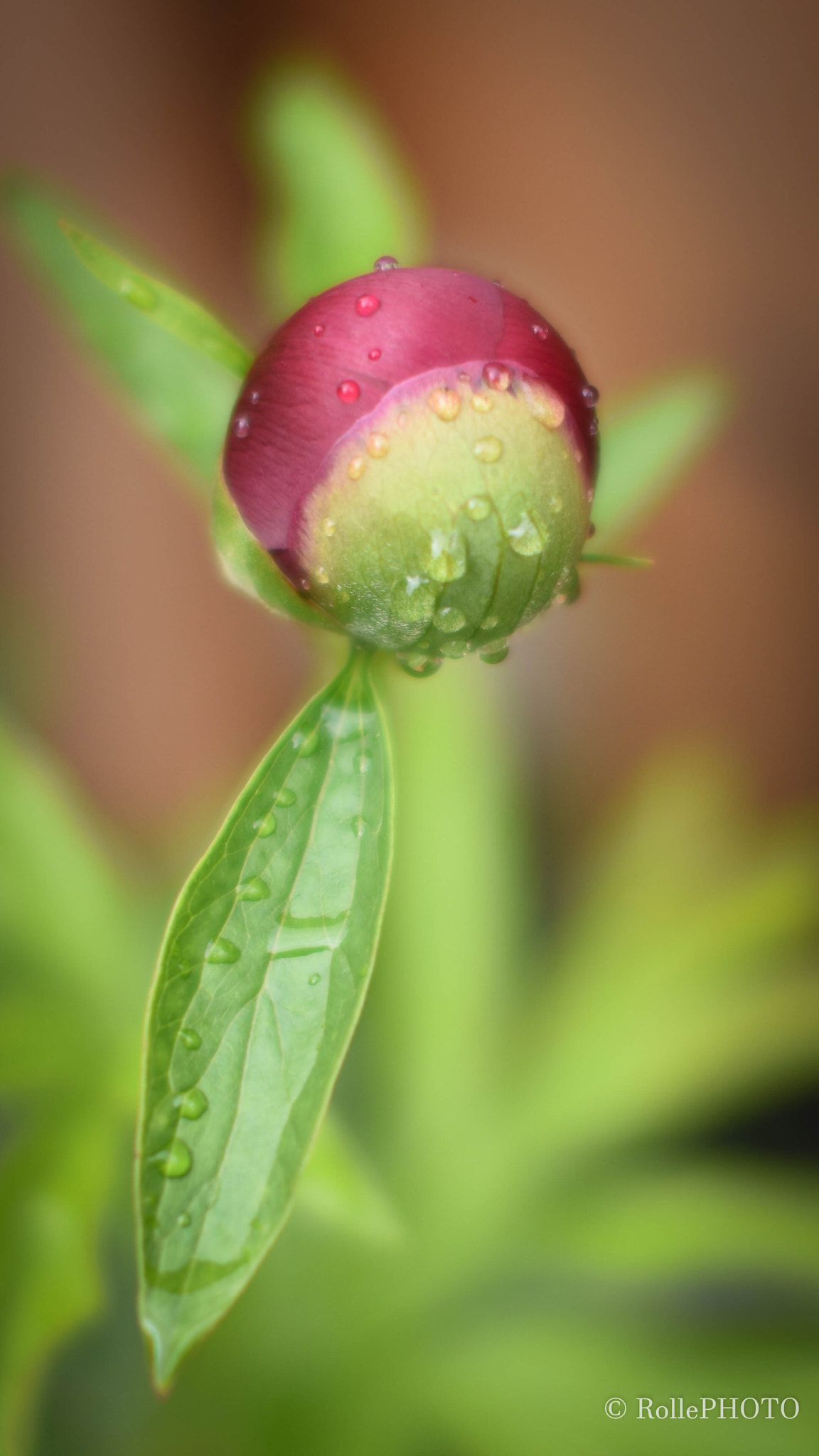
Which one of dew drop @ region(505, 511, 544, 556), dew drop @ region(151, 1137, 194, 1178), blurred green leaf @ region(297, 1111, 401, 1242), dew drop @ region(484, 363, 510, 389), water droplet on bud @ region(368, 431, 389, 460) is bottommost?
blurred green leaf @ region(297, 1111, 401, 1242)

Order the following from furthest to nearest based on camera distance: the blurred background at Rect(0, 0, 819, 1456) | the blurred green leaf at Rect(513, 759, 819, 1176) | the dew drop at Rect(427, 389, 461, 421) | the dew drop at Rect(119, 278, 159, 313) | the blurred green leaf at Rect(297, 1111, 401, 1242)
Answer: the blurred background at Rect(0, 0, 819, 1456) → the blurred green leaf at Rect(513, 759, 819, 1176) → the blurred green leaf at Rect(297, 1111, 401, 1242) → the dew drop at Rect(119, 278, 159, 313) → the dew drop at Rect(427, 389, 461, 421)

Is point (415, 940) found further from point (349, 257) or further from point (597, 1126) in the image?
point (349, 257)

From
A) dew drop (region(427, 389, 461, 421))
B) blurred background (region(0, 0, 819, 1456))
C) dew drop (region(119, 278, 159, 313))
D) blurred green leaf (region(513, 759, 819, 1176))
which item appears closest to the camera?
dew drop (region(427, 389, 461, 421))

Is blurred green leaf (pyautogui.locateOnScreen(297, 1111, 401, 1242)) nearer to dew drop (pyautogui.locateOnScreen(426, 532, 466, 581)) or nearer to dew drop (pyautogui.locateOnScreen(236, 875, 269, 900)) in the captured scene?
dew drop (pyautogui.locateOnScreen(236, 875, 269, 900))

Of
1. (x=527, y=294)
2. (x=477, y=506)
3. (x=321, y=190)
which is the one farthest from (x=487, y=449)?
(x=527, y=294)

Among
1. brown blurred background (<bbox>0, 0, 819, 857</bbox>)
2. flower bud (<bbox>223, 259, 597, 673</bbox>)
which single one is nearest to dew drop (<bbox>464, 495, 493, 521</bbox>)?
flower bud (<bbox>223, 259, 597, 673</bbox>)

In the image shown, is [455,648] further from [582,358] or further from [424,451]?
[582,358]

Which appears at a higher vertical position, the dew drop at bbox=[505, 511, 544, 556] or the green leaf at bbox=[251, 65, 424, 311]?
the green leaf at bbox=[251, 65, 424, 311]

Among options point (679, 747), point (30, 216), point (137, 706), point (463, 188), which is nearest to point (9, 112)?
point (463, 188)
